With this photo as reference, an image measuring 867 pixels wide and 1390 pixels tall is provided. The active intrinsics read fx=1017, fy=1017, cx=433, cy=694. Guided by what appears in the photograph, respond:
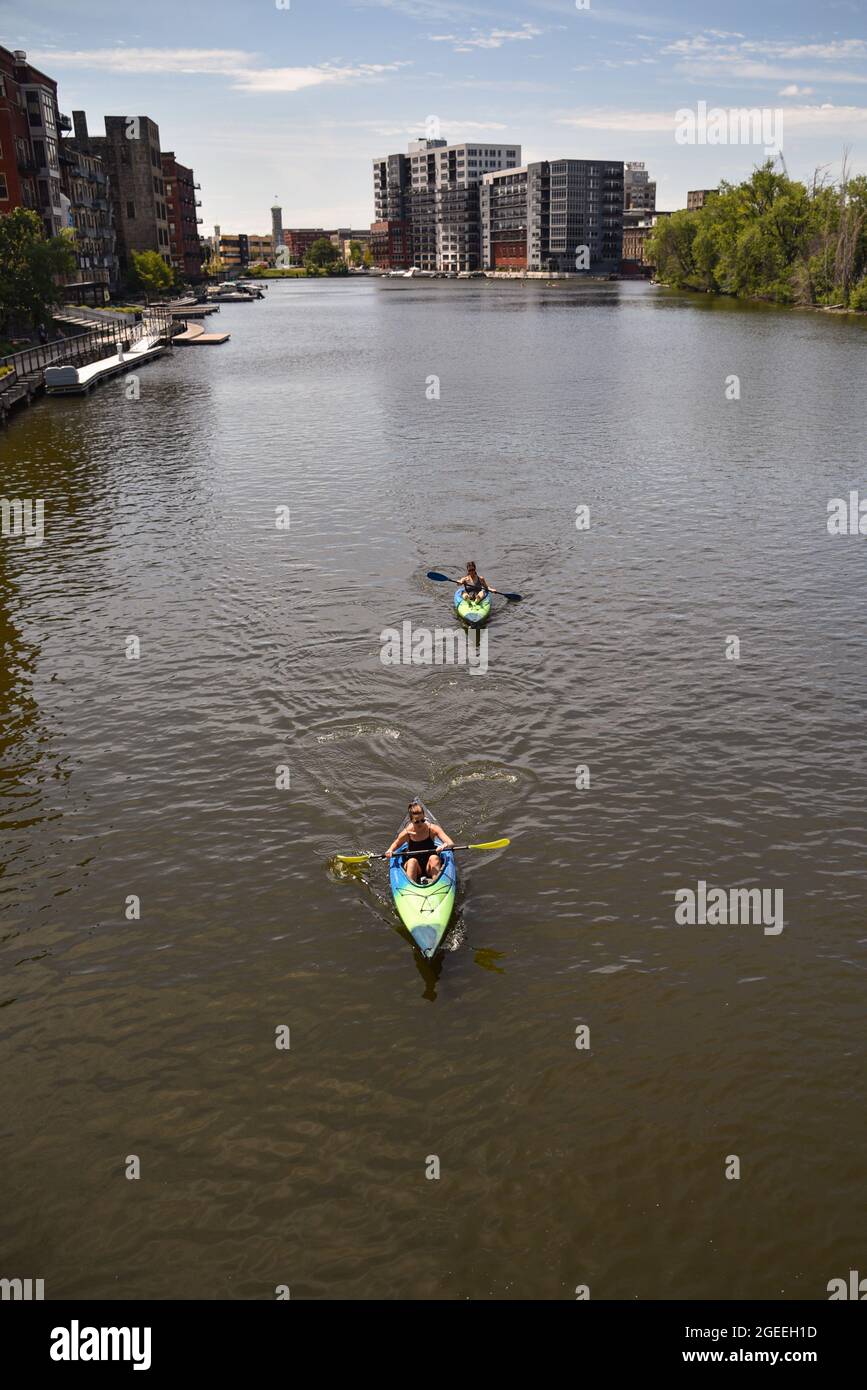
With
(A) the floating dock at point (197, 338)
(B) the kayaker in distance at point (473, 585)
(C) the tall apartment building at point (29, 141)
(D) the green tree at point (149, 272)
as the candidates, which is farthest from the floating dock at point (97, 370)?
(D) the green tree at point (149, 272)

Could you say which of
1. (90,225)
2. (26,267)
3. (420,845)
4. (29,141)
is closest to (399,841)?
(420,845)

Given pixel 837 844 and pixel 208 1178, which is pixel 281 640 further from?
pixel 208 1178

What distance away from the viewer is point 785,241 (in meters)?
154

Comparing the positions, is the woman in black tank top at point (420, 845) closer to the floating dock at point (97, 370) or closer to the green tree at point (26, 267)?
the floating dock at point (97, 370)

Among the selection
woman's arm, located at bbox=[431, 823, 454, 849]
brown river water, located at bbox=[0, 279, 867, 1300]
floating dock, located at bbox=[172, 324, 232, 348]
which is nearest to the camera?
brown river water, located at bbox=[0, 279, 867, 1300]

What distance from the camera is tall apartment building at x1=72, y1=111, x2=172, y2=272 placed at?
571 feet

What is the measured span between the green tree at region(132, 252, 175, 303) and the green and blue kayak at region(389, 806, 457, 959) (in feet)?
540

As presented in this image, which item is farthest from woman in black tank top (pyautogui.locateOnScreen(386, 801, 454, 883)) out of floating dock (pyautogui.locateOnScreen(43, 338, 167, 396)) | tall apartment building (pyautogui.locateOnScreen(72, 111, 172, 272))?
tall apartment building (pyautogui.locateOnScreen(72, 111, 172, 272))

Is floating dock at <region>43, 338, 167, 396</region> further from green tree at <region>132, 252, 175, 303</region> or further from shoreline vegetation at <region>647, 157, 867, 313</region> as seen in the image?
shoreline vegetation at <region>647, 157, 867, 313</region>

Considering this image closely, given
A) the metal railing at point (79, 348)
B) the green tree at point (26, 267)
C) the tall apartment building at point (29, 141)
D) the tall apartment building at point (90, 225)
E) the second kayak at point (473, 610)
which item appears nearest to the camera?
the second kayak at point (473, 610)

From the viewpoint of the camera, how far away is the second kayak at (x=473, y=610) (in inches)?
1217

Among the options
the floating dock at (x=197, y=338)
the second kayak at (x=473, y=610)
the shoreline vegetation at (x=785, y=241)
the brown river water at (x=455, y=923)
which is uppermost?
the shoreline vegetation at (x=785, y=241)

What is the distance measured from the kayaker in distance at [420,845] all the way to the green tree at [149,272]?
164 meters
